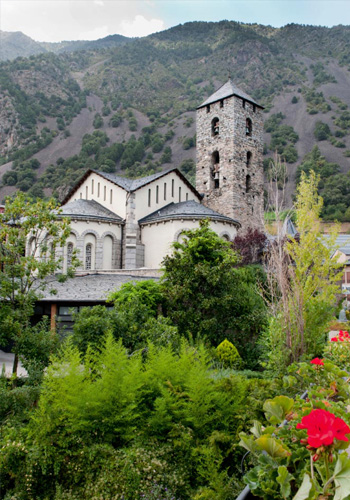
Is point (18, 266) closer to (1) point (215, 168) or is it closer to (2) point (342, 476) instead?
(2) point (342, 476)

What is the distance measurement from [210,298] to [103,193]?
17989 mm

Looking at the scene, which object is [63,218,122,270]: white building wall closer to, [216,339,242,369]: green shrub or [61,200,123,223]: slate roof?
[61,200,123,223]: slate roof

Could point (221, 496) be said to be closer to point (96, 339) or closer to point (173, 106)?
point (96, 339)

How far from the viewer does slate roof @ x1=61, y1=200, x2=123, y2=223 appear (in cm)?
2688

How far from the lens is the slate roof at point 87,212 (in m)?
26.9

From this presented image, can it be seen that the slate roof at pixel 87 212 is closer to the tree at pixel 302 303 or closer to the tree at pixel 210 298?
the tree at pixel 210 298

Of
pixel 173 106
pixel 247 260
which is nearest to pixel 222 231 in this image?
pixel 247 260

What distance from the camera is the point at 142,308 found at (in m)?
14.1

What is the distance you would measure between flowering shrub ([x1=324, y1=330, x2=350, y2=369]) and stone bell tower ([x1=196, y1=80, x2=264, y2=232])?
22.5 m

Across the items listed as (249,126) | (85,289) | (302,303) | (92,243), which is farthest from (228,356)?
A: (249,126)

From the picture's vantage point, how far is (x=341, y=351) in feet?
31.2

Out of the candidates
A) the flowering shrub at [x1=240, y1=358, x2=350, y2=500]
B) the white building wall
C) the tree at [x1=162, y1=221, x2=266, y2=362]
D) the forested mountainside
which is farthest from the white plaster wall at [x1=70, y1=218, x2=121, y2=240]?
the forested mountainside

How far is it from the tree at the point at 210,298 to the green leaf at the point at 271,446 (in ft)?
37.9

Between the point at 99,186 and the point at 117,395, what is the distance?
1065 inches
